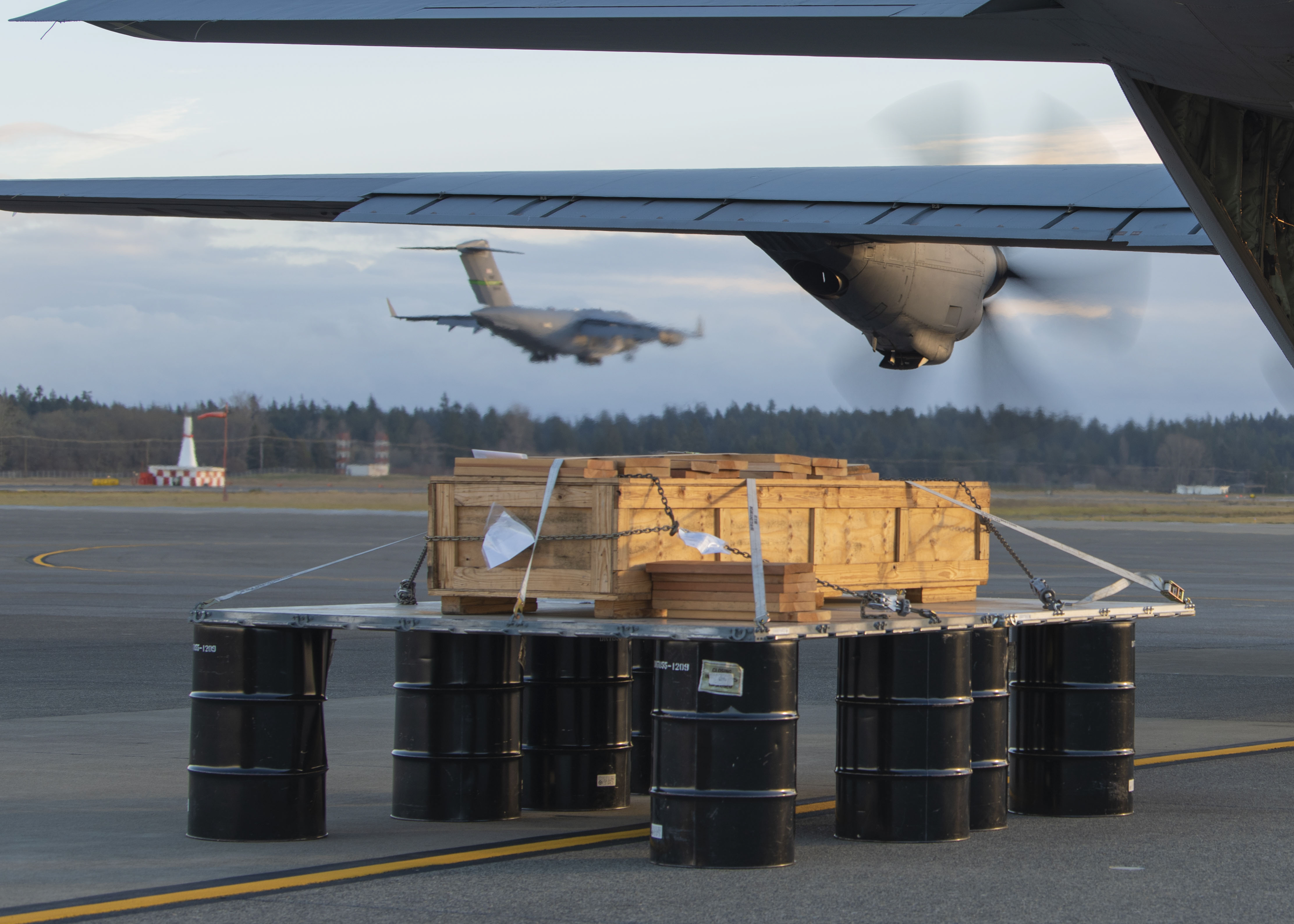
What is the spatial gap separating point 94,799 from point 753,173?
6.98m

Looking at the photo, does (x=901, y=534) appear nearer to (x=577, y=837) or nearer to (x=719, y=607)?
(x=719, y=607)

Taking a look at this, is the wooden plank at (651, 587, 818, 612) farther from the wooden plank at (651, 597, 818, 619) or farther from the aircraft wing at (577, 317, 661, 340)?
the aircraft wing at (577, 317, 661, 340)

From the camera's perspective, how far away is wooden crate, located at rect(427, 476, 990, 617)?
752 cm

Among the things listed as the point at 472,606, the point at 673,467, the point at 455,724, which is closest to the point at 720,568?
the point at 673,467

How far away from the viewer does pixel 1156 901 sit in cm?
662

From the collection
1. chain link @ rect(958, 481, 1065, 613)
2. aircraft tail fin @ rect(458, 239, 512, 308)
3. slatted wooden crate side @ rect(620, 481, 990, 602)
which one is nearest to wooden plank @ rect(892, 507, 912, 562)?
slatted wooden crate side @ rect(620, 481, 990, 602)

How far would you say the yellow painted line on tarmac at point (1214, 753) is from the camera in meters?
10.6

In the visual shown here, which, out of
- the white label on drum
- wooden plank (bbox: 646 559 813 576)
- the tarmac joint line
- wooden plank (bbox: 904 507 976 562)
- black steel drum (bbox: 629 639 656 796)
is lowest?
the tarmac joint line

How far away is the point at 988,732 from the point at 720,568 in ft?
6.73

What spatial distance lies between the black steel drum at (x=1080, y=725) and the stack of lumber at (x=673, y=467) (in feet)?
5.26

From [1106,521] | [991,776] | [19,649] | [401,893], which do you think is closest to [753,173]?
[991,776]

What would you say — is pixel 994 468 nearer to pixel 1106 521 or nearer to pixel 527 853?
pixel 1106 521

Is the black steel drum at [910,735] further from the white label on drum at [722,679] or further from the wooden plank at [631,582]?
the wooden plank at [631,582]

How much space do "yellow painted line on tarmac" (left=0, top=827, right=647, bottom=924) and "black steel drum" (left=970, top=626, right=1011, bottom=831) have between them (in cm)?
191
